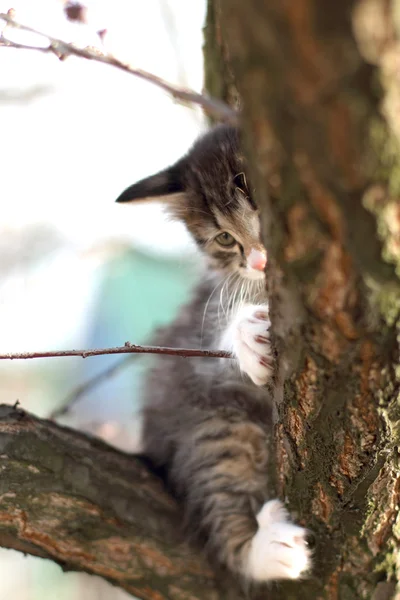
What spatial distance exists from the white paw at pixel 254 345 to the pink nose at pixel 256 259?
0.19 metres

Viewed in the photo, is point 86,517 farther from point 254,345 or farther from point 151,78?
point 151,78

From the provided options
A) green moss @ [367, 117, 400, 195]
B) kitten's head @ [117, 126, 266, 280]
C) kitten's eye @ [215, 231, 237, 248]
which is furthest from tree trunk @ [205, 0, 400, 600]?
kitten's eye @ [215, 231, 237, 248]

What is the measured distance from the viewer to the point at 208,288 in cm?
221

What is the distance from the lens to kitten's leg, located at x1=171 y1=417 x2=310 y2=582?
1518mm

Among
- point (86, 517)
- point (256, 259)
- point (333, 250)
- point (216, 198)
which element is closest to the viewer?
point (333, 250)

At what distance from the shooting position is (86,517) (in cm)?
140

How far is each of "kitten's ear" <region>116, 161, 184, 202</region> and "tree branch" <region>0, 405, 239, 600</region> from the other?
76cm

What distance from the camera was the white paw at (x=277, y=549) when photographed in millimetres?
1319

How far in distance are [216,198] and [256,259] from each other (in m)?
0.25

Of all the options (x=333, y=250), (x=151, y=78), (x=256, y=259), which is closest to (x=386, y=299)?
(x=333, y=250)

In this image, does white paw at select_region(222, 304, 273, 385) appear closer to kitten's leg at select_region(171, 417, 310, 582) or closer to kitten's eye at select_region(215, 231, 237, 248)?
kitten's leg at select_region(171, 417, 310, 582)

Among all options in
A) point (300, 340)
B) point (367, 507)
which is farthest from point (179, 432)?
point (300, 340)

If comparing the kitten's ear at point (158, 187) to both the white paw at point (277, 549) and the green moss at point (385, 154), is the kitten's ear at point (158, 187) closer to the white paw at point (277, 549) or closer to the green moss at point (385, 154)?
the white paw at point (277, 549)

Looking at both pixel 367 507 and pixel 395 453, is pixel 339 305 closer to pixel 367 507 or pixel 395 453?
pixel 395 453
